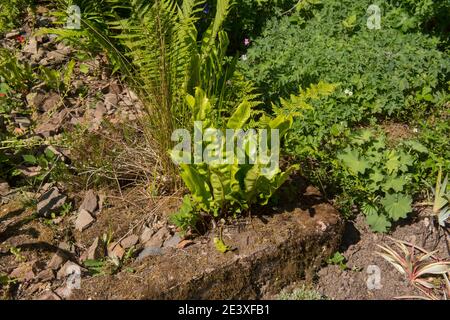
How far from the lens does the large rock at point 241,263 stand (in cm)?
224

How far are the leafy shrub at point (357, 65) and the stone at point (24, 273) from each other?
1820 millimetres

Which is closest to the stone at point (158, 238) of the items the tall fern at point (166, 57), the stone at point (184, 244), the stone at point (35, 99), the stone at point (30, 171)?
the stone at point (184, 244)

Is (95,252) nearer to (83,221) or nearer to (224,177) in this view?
(83,221)

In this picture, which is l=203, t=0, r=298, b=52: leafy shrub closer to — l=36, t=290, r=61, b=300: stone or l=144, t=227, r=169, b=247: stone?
l=144, t=227, r=169, b=247: stone

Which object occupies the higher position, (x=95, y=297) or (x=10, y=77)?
(x=10, y=77)

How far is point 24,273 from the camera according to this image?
2373mm

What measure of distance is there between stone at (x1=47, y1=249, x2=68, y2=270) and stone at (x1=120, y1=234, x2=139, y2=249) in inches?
11.9

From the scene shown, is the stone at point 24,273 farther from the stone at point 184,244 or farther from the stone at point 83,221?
the stone at point 184,244

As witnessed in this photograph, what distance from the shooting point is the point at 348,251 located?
2.73m

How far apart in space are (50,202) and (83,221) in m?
0.25

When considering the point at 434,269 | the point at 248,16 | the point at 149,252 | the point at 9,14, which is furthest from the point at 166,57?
the point at 9,14
